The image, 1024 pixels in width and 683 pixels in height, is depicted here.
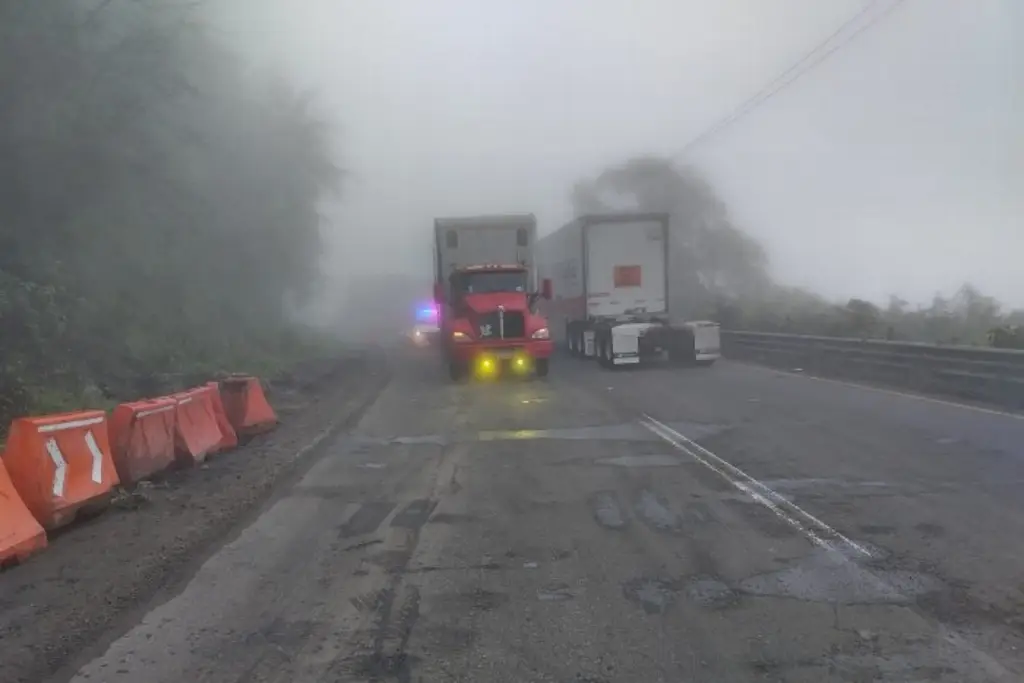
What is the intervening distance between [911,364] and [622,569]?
671 inches

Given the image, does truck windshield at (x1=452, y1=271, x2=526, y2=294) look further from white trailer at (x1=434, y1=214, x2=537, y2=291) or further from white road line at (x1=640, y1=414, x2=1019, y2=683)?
white road line at (x1=640, y1=414, x2=1019, y2=683)

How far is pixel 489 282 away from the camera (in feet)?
89.9

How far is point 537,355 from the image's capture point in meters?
26.6

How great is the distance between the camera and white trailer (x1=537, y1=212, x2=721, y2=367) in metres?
29.7

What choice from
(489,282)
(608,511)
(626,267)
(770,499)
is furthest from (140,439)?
(626,267)

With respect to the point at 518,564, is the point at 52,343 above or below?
above

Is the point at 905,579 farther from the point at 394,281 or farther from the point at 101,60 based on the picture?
Answer: the point at 394,281

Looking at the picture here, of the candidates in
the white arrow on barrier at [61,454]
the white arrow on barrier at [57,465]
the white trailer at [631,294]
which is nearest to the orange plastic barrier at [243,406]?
the white arrow on barrier at [61,454]

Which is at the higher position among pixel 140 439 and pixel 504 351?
pixel 504 351

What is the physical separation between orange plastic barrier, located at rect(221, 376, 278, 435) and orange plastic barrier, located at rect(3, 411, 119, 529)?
6.11 meters

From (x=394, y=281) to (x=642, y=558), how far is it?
11432 cm

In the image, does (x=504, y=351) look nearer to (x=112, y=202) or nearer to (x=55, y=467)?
(x=112, y=202)

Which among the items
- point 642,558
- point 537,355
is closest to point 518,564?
point 642,558

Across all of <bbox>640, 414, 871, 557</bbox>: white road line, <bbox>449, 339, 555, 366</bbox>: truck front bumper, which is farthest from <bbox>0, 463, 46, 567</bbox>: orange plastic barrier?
<bbox>449, 339, 555, 366</bbox>: truck front bumper
